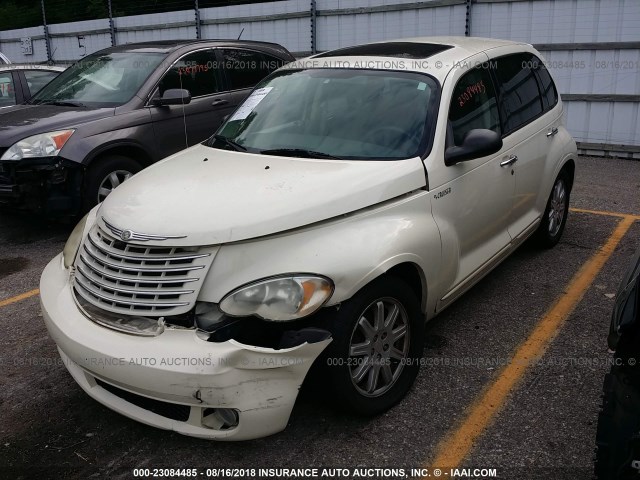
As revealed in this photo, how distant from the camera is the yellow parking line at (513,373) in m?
2.96

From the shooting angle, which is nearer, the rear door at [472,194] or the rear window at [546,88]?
the rear door at [472,194]

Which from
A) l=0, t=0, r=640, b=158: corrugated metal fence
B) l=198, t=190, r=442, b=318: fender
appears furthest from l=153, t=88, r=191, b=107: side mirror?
l=0, t=0, r=640, b=158: corrugated metal fence

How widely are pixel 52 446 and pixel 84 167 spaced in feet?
11.4

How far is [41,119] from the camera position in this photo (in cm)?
616

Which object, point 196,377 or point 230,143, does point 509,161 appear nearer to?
point 230,143

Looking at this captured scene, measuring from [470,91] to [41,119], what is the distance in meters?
4.27

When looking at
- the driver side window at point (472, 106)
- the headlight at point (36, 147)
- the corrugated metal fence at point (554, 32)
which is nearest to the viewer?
the driver side window at point (472, 106)

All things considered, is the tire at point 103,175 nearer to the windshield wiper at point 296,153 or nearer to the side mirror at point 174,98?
the side mirror at point 174,98

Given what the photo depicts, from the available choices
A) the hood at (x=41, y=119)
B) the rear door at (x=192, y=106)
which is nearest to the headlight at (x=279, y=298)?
the hood at (x=41, y=119)

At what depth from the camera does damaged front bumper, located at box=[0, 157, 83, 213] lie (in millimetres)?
5843

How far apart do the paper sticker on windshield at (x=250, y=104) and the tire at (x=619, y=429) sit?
9.81 ft

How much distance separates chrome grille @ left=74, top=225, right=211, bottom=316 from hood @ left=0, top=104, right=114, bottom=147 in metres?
3.48

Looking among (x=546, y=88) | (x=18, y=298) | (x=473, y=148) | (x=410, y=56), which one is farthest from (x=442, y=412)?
(x=18, y=298)

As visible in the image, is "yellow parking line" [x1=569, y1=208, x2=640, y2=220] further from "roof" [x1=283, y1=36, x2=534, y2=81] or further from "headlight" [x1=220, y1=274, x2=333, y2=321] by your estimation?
"headlight" [x1=220, y1=274, x2=333, y2=321]
